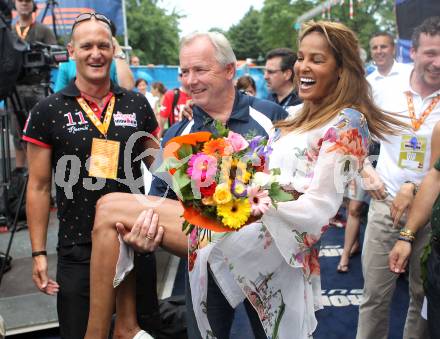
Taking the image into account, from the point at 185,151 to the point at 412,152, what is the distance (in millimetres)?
1683

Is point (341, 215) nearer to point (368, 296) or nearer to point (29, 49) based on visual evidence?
point (368, 296)

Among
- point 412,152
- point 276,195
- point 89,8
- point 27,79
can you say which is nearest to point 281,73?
point 412,152

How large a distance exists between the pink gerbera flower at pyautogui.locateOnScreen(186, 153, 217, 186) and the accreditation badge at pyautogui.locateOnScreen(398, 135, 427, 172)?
5.39ft

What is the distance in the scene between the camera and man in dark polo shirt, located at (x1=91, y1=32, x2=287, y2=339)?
1.78m

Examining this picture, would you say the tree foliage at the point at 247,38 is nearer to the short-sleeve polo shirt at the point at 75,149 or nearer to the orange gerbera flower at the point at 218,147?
the short-sleeve polo shirt at the point at 75,149

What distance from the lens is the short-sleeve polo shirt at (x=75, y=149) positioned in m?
2.03

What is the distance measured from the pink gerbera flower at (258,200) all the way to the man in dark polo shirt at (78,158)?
3.08 ft

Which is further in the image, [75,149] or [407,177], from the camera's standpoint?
[407,177]

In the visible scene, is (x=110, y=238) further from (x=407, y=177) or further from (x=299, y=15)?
(x=299, y=15)

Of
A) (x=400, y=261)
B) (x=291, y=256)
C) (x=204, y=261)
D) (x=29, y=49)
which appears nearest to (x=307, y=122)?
(x=291, y=256)

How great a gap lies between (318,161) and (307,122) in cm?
27

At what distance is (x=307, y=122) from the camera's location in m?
1.71

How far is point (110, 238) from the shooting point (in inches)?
67.2

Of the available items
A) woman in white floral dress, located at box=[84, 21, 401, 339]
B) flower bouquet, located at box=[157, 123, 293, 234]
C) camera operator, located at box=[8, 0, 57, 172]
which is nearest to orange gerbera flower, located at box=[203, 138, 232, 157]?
flower bouquet, located at box=[157, 123, 293, 234]
